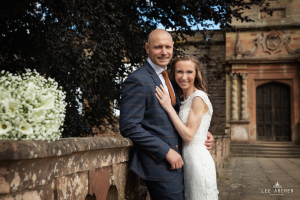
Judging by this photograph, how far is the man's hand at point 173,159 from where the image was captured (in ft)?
6.52

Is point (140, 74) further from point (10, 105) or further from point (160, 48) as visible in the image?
point (10, 105)

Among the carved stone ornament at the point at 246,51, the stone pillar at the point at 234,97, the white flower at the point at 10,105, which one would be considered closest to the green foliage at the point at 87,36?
the white flower at the point at 10,105

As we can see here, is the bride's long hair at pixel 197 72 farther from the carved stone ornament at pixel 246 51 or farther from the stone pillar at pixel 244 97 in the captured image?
the carved stone ornament at pixel 246 51

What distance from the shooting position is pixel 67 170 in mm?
1404

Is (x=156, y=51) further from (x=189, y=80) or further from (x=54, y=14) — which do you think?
(x=54, y=14)

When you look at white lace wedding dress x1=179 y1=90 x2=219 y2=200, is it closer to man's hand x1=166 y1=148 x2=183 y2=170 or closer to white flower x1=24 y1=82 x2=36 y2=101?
man's hand x1=166 y1=148 x2=183 y2=170

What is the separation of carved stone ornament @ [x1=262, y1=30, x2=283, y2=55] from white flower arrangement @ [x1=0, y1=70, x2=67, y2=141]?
52.2 ft

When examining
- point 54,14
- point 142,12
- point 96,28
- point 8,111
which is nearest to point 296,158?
point 142,12

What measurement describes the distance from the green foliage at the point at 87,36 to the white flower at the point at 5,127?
3850 millimetres

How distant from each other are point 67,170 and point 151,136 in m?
0.69

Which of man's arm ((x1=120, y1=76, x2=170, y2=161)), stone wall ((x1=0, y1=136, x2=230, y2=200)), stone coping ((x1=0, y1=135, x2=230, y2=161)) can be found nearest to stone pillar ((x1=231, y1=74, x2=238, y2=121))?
stone wall ((x1=0, y1=136, x2=230, y2=200))

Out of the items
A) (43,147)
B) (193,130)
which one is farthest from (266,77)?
(43,147)

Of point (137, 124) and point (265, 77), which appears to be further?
point (265, 77)

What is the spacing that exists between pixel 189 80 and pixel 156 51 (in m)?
0.41
